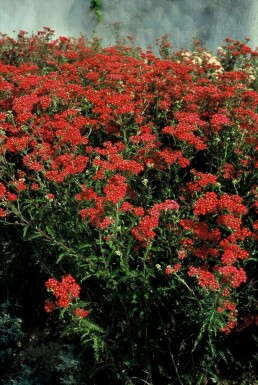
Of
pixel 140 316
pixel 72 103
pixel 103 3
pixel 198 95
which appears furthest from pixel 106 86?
pixel 103 3

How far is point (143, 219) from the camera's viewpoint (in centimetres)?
321

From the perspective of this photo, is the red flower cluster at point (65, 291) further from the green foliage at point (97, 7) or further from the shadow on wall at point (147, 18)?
the green foliage at point (97, 7)

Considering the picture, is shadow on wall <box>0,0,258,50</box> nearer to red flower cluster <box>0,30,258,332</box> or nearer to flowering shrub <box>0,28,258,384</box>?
red flower cluster <box>0,30,258,332</box>

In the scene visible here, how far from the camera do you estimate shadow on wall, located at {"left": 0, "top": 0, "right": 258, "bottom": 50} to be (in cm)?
1330

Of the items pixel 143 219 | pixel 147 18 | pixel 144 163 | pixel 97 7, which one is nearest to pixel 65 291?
pixel 143 219

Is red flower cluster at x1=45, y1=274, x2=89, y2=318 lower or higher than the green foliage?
lower

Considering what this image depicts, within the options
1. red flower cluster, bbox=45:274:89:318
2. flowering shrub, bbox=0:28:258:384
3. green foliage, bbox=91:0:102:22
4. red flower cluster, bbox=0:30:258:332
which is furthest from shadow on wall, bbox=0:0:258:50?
red flower cluster, bbox=45:274:89:318

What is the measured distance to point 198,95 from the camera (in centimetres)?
482

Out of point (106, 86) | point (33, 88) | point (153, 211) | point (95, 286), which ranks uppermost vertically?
point (106, 86)

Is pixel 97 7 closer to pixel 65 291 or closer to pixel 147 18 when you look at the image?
pixel 147 18

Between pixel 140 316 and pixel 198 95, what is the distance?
2566 millimetres

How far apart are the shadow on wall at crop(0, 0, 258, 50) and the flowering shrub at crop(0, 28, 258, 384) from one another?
9.27 meters

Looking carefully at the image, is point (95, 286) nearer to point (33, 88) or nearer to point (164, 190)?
point (164, 190)

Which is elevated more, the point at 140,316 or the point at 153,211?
the point at 153,211
